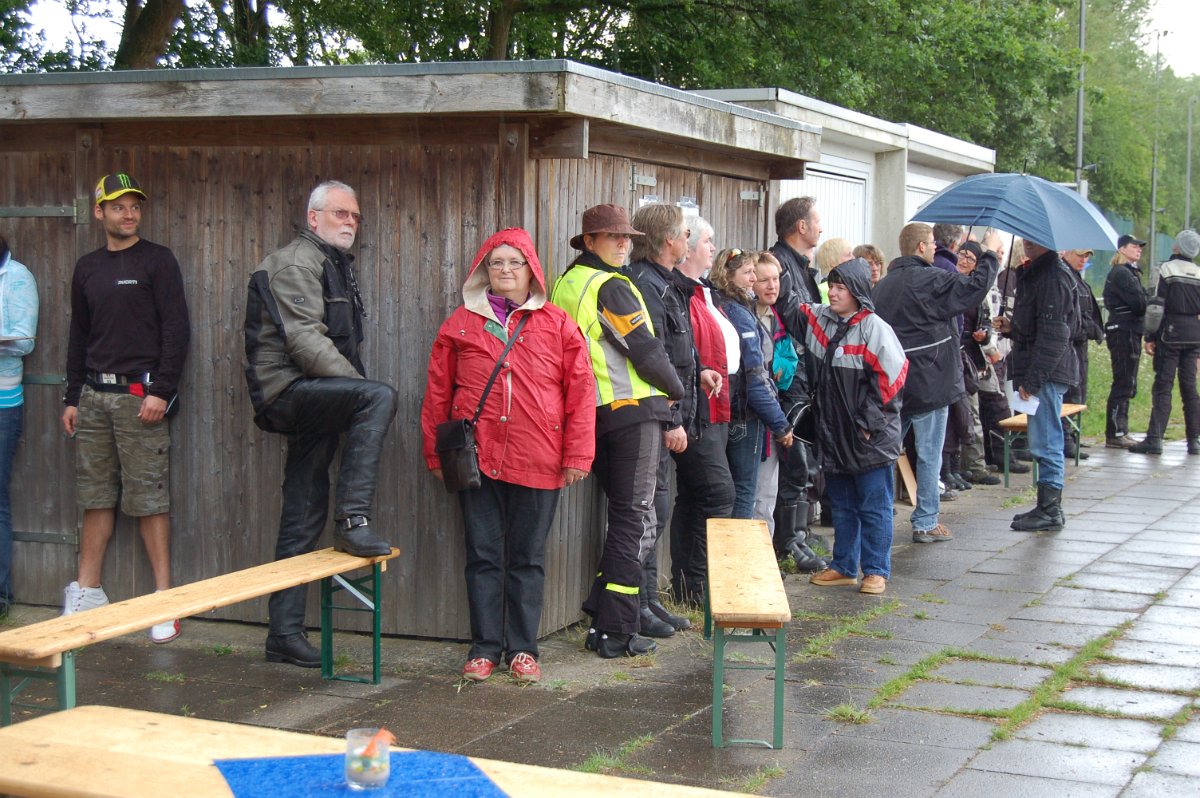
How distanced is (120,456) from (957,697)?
4064 millimetres

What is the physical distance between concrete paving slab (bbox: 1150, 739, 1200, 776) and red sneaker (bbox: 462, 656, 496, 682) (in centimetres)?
264

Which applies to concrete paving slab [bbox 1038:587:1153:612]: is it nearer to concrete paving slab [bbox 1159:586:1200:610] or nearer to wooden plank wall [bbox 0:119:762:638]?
concrete paving slab [bbox 1159:586:1200:610]

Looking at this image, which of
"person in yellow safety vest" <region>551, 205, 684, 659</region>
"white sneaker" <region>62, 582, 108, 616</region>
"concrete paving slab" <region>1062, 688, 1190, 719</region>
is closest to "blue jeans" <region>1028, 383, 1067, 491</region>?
"concrete paving slab" <region>1062, 688, 1190, 719</region>

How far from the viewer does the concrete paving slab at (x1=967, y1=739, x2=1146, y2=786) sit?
15.6 ft

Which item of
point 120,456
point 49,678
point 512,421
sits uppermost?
point 512,421

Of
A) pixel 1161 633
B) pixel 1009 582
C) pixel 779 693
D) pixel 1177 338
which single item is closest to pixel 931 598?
pixel 1009 582

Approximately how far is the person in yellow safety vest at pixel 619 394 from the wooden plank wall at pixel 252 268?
0.35m

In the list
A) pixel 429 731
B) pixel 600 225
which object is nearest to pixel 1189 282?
pixel 600 225

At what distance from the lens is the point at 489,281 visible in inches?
238

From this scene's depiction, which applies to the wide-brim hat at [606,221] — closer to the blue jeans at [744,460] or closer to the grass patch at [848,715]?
the blue jeans at [744,460]

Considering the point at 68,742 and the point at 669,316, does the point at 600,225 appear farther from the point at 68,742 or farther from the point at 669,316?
the point at 68,742

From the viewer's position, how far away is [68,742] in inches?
133

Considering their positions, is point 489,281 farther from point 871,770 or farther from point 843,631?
point 871,770

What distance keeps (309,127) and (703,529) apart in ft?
9.26
